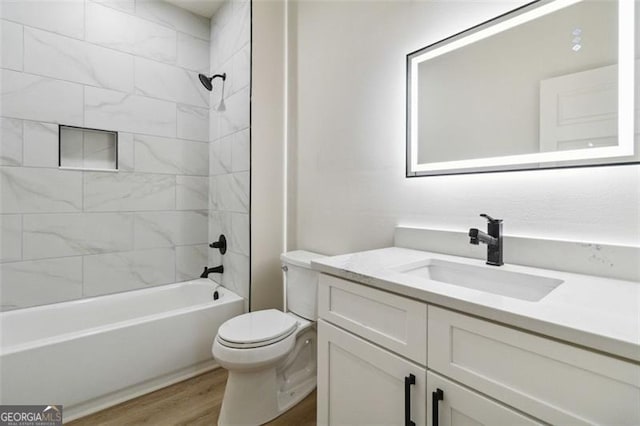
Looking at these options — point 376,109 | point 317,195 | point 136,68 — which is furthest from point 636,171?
point 136,68

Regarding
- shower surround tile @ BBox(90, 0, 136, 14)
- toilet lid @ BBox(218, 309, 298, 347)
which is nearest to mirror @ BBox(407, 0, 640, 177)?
toilet lid @ BBox(218, 309, 298, 347)

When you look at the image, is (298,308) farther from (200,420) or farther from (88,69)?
(88,69)

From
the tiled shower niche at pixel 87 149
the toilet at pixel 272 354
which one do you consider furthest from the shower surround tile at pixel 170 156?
Answer: the toilet at pixel 272 354

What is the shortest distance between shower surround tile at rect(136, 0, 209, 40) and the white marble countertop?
2.60 m

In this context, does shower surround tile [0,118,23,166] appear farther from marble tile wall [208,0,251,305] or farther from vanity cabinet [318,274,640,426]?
vanity cabinet [318,274,640,426]

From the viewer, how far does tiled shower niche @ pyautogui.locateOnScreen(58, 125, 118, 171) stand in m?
2.08

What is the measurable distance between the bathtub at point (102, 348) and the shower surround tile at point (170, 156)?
100 cm

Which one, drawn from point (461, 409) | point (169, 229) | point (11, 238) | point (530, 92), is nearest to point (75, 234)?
point (11, 238)

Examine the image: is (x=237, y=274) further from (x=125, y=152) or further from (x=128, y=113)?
(x=128, y=113)

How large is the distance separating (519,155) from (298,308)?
4.55 ft

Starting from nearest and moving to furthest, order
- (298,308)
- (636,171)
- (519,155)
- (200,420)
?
1. (636,171)
2. (519,155)
3. (200,420)
4. (298,308)

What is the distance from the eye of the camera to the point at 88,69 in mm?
2139

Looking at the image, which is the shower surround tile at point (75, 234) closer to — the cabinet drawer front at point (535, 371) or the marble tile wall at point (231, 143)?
the marble tile wall at point (231, 143)

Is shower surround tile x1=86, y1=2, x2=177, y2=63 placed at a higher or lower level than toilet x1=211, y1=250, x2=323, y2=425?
higher
